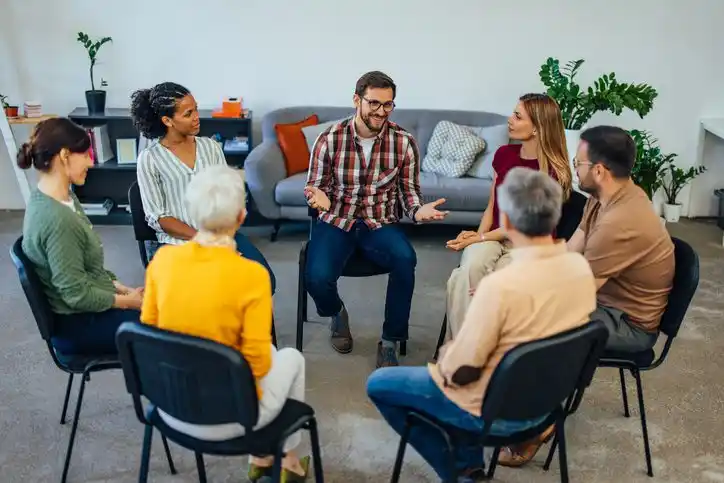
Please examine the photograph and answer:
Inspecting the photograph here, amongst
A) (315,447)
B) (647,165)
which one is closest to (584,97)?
(647,165)

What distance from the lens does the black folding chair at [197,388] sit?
180cm

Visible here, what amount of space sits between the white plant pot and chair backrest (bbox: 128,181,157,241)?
3.72m

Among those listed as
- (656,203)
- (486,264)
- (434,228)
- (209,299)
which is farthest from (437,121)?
(209,299)

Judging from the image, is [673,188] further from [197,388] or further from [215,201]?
[197,388]

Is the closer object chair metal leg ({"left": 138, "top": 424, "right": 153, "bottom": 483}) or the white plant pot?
chair metal leg ({"left": 138, "top": 424, "right": 153, "bottom": 483})

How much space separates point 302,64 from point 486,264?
2.73 metres

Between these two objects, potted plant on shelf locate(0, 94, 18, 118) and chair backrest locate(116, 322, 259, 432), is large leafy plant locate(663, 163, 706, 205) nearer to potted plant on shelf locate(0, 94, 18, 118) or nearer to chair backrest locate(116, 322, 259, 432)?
chair backrest locate(116, 322, 259, 432)

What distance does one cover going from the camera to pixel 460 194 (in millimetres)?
4695

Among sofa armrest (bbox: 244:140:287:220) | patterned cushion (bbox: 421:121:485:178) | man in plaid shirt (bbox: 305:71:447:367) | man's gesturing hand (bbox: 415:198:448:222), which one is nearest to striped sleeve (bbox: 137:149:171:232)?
man in plaid shirt (bbox: 305:71:447:367)

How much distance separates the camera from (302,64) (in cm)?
529

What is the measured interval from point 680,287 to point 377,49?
3279mm

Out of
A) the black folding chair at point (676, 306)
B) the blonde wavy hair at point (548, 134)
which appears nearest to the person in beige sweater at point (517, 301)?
the black folding chair at point (676, 306)

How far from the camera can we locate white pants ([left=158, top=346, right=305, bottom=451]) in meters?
1.98

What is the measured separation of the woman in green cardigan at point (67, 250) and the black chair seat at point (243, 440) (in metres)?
0.50
